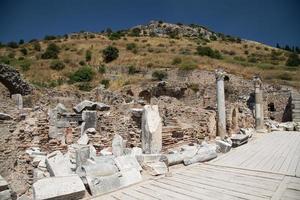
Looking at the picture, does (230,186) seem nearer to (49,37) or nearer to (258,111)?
(258,111)

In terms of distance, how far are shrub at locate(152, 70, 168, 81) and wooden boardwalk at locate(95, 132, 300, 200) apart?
2966 centimetres

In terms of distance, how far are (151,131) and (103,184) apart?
3.37 meters

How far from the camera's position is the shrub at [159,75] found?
36.5 meters

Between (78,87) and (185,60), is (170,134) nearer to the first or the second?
(78,87)

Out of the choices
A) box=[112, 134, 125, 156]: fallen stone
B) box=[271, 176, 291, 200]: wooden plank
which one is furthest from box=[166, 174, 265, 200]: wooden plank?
box=[112, 134, 125, 156]: fallen stone

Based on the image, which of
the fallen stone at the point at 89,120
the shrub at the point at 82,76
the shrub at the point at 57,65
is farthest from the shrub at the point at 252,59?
the fallen stone at the point at 89,120

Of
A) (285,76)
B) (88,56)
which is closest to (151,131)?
(285,76)

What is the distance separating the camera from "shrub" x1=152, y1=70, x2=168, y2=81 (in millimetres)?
36537

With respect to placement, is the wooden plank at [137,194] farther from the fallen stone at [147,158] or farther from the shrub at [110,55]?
the shrub at [110,55]

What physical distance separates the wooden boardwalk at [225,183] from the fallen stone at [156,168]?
247 mm

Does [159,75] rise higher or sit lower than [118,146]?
higher

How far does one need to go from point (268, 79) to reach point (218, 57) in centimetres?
1633

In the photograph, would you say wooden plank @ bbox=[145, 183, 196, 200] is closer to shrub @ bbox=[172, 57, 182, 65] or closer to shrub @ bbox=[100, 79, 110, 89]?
shrub @ bbox=[100, 79, 110, 89]

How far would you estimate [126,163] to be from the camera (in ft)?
18.7
